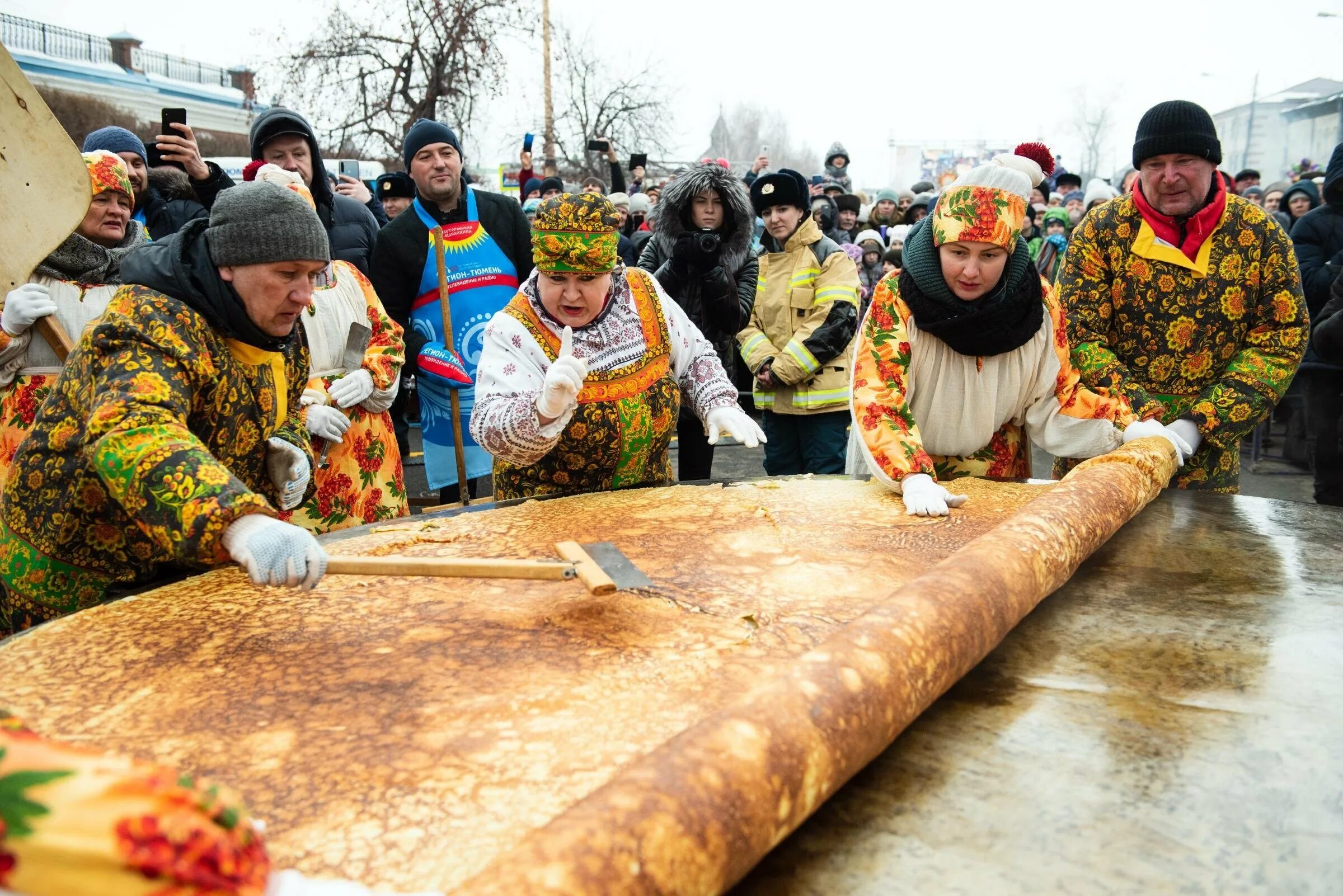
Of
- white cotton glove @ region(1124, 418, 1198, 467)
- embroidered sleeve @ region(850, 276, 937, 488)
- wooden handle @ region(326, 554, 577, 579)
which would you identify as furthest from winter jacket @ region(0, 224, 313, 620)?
white cotton glove @ region(1124, 418, 1198, 467)

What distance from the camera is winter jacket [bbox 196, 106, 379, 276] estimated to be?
156 inches

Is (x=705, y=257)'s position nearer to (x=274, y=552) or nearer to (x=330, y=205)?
(x=330, y=205)

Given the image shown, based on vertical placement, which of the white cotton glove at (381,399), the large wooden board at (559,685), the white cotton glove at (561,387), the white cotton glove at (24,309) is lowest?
the large wooden board at (559,685)

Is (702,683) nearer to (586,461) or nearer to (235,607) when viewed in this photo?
(235,607)

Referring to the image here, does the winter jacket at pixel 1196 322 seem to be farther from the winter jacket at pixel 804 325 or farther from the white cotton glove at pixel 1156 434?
the winter jacket at pixel 804 325

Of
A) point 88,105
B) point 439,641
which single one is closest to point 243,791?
point 439,641

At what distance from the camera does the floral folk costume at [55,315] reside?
3.07m

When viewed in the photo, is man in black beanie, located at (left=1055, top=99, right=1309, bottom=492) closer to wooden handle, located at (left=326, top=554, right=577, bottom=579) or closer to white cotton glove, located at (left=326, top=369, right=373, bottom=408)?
wooden handle, located at (left=326, top=554, right=577, bottom=579)

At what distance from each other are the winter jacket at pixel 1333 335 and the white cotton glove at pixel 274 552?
4.41 meters

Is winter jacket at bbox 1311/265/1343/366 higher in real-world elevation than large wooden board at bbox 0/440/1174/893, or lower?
higher

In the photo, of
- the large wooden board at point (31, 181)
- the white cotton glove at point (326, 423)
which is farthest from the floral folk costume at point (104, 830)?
the white cotton glove at point (326, 423)

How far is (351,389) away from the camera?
3.29m

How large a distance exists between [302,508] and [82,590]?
38.7 inches

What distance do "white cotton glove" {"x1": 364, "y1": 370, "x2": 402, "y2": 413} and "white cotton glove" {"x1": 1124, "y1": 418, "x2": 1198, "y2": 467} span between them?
2443 mm
